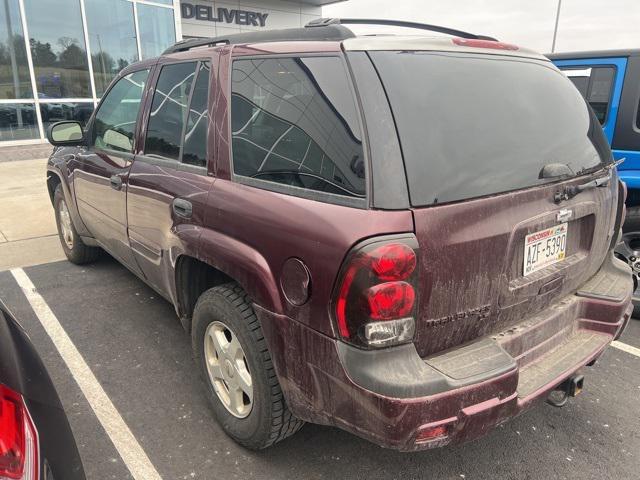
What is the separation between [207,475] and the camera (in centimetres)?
228

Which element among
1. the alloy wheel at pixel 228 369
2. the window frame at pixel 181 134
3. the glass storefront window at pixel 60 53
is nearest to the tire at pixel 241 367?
the alloy wheel at pixel 228 369

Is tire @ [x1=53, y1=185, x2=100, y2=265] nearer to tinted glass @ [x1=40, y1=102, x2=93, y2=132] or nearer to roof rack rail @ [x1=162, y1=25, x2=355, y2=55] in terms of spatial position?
roof rack rail @ [x1=162, y1=25, x2=355, y2=55]

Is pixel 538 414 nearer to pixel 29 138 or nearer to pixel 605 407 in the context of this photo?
pixel 605 407

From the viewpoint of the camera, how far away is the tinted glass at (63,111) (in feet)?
40.2

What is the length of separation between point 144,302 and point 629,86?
4381mm

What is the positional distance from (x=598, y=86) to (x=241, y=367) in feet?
12.8

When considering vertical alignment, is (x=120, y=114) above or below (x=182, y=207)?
above

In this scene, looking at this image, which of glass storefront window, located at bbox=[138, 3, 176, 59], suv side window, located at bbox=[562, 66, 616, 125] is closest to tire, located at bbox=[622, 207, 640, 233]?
suv side window, located at bbox=[562, 66, 616, 125]

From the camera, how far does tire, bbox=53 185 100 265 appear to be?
4.77 m

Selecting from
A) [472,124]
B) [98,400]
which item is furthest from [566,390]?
[98,400]

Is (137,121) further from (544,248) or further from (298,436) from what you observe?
(544,248)

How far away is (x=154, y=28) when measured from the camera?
14.5 metres

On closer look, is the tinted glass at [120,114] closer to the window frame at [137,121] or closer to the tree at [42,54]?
the window frame at [137,121]

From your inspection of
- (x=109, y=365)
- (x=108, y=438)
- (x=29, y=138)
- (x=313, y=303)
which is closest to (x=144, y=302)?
(x=109, y=365)
